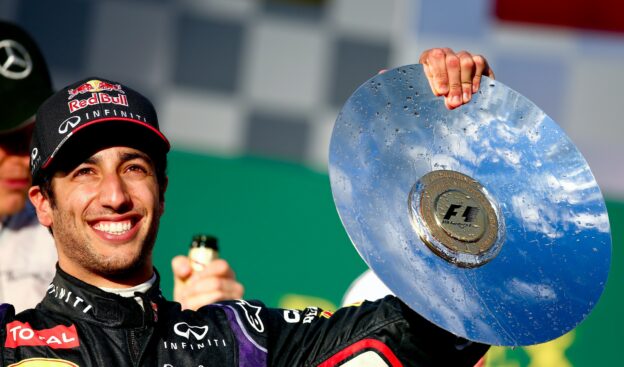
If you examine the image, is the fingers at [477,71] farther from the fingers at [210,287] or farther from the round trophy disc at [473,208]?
the fingers at [210,287]

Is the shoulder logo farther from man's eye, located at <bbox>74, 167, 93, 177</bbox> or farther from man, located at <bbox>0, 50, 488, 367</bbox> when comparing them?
man's eye, located at <bbox>74, 167, 93, 177</bbox>

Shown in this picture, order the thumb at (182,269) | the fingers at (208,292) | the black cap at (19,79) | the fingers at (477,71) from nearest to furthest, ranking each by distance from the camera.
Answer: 1. the fingers at (477,71)
2. the fingers at (208,292)
3. the thumb at (182,269)
4. the black cap at (19,79)

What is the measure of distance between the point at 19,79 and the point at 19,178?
0.92 ft

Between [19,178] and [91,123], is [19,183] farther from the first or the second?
[91,123]

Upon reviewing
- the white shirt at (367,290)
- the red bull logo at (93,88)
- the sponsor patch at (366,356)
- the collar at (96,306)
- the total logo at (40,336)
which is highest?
the red bull logo at (93,88)

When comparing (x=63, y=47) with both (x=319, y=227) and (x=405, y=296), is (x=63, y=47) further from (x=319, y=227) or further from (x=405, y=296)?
(x=405, y=296)

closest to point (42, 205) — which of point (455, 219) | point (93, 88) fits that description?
point (93, 88)

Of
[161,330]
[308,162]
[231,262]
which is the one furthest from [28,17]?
[161,330]

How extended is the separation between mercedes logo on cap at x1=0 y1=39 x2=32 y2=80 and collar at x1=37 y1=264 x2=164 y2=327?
1141 mm

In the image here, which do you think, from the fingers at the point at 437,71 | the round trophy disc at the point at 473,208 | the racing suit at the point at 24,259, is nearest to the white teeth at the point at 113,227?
the round trophy disc at the point at 473,208

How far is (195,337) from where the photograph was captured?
1884 millimetres

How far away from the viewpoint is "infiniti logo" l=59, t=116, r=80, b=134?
1.87m

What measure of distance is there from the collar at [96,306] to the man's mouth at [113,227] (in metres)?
0.10

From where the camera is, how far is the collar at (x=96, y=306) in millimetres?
1823
